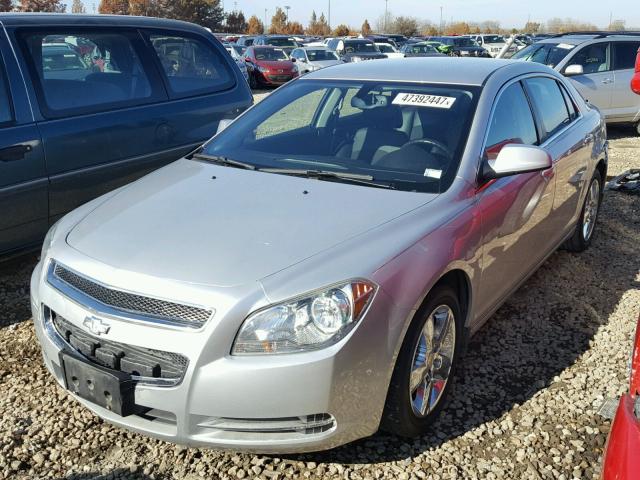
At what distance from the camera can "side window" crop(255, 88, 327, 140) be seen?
3766mm

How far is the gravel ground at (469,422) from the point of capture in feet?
8.73

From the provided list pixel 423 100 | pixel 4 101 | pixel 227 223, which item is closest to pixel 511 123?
→ pixel 423 100

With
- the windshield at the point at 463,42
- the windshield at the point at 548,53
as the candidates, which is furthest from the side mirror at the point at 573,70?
the windshield at the point at 463,42

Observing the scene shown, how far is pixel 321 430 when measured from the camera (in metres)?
2.38

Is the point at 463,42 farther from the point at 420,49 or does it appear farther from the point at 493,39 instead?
the point at 420,49

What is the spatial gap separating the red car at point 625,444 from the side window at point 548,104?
238 cm

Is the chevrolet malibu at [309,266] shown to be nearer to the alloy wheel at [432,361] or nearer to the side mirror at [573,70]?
the alloy wheel at [432,361]

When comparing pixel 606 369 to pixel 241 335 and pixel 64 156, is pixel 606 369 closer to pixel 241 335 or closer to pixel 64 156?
pixel 241 335

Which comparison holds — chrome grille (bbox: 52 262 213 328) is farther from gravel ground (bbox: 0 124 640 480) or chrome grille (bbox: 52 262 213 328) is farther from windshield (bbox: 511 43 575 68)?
windshield (bbox: 511 43 575 68)

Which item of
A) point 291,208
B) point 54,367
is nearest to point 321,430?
point 291,208

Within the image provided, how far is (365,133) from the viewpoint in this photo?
11.4 ft

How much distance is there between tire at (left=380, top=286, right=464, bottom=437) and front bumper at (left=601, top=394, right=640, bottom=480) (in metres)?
0.82

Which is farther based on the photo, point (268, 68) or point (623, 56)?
point (268, 68)

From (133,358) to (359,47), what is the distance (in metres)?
22.8
